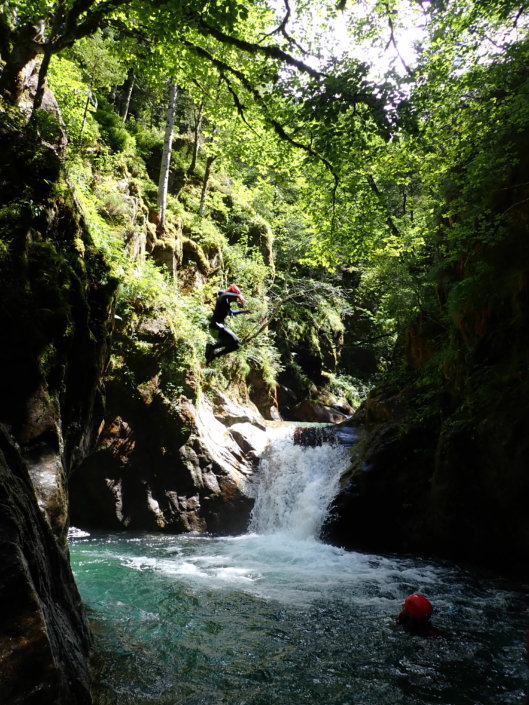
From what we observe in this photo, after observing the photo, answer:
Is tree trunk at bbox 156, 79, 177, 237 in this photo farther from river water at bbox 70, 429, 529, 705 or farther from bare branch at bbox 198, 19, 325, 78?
river water at bbox 70, 429, 529, 705

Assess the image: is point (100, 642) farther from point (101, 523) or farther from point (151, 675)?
point (101, 523)

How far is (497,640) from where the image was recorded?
5297 mm

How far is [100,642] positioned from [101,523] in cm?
656

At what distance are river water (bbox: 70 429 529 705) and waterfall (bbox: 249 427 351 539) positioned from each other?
127 cm

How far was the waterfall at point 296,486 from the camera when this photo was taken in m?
11.4

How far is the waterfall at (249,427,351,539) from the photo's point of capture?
1143 centimetres

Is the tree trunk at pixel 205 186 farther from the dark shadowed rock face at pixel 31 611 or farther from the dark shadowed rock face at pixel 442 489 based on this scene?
the dark shadowed rock face at pixel 31 611

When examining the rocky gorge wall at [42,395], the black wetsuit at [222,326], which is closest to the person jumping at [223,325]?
the black wetsuit at [222,326]

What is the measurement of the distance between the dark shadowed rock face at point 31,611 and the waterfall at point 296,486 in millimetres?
8403

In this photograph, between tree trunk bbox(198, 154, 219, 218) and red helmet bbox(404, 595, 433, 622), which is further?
tree trunk bbox(198, 154, 219, 218)

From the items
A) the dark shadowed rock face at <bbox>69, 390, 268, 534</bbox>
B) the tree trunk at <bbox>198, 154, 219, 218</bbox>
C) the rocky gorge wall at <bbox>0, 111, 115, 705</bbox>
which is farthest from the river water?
the tree trunk at <bbox>198, 154, 219, 218</bbox>

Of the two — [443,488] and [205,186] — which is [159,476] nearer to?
[443,488]

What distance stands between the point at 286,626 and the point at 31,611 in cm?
414

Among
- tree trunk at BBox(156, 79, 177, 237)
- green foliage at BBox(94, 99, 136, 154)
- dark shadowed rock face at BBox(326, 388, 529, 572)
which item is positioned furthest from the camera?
green foliage at BBox(94, 99, 136, 154)
